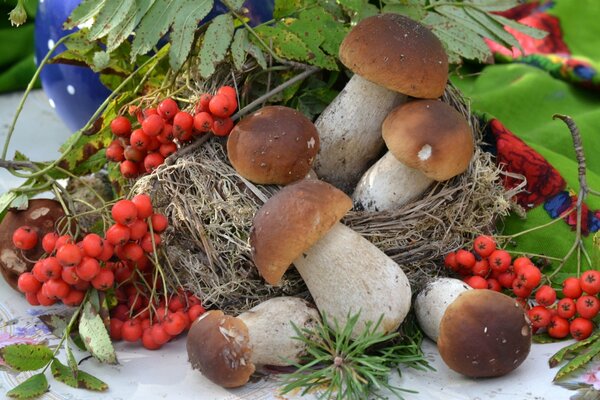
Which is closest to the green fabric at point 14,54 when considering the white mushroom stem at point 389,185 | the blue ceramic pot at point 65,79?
the blue ceramic pot at point 65,79

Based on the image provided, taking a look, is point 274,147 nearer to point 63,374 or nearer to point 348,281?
point 348,281

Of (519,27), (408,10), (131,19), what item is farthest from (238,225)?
(519,27)

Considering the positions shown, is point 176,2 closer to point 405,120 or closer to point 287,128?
point 287,128

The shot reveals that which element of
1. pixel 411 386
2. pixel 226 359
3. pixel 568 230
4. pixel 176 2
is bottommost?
pixel 568 230

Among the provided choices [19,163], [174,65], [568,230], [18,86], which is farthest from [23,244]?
[18,86]

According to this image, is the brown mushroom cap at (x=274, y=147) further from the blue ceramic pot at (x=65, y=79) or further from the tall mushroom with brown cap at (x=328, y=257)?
the blue ceramic pot at (x=65, y=79)

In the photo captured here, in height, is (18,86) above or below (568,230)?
above
